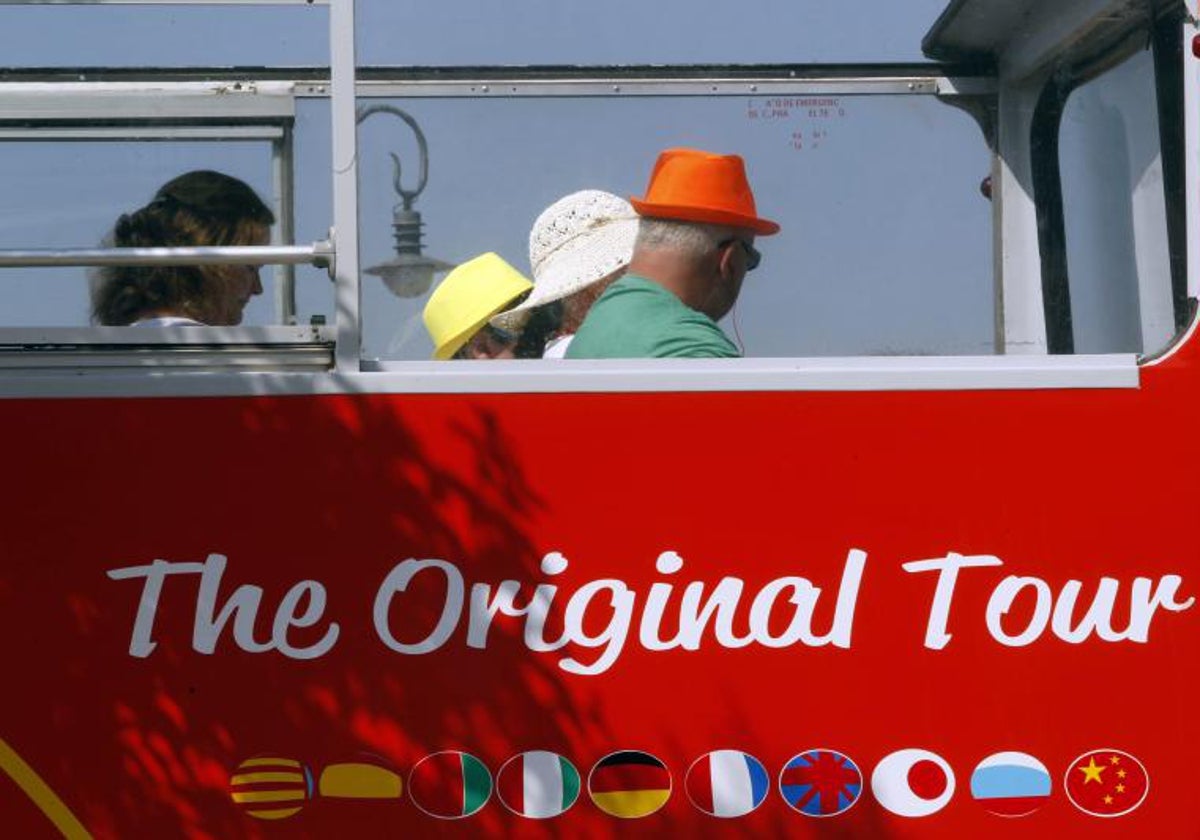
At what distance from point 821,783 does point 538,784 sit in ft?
1.55

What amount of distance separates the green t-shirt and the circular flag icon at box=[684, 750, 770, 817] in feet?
2.27

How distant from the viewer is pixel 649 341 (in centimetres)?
292

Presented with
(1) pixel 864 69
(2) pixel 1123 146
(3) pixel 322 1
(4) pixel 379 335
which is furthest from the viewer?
(1) pixel 864 69

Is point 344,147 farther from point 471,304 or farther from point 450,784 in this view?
point 450,784

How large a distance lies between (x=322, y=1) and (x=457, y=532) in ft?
2.93

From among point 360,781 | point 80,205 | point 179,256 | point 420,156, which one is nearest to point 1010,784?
point 360,781

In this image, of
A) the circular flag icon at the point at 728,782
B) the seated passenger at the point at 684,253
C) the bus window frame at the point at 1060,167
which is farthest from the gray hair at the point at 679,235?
the circular flag icon at the point at 728,782

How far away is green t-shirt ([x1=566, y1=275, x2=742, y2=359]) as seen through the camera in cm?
289

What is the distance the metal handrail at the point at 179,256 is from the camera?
262 centimetres

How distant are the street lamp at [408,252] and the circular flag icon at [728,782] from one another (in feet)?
3.19

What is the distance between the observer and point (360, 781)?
2.68m

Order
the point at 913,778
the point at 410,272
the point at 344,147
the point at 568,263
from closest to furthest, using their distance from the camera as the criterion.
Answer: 1. the point at 344,147
2. the point at 913,778
3. the point at 410,272
4. the point at 568,263

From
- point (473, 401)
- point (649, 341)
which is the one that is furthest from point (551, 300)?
point (473, 401)

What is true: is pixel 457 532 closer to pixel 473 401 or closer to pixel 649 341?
pixel 473 401
